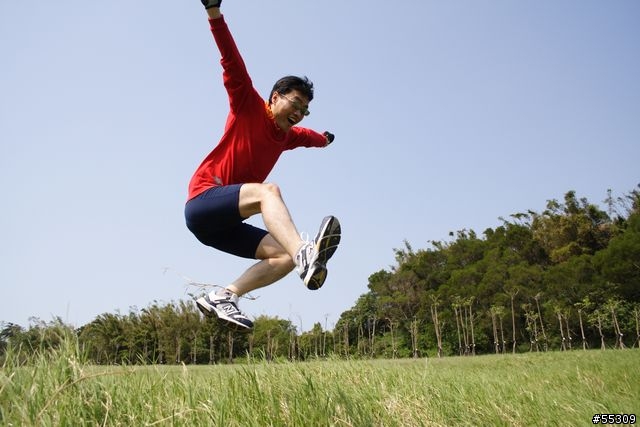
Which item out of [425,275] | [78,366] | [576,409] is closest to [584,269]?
[425,275]

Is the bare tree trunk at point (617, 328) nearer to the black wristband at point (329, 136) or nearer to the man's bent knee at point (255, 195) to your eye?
the black wristband at point (329, 136)

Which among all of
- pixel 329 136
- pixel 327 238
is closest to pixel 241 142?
pixel 327 238

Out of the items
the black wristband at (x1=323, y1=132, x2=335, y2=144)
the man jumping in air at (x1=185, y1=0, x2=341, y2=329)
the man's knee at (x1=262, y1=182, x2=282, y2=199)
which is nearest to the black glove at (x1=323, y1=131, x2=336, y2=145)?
the black wristband at (x1=323, y1=132, x2=335, y2=144)

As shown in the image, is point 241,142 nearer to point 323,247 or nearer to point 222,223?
point 222,223

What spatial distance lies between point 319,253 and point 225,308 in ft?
3.95

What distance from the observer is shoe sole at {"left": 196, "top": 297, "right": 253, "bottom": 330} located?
12.4 ft

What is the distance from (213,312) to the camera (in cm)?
400

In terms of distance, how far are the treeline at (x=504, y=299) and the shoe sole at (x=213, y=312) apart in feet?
108

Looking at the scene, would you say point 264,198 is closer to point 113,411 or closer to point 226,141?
point 226,141

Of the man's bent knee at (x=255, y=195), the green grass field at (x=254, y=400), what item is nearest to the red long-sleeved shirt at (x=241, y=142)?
the man's bent knee at (x=255, y=195)

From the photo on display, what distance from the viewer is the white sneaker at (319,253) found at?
121 inches

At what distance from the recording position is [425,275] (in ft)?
239

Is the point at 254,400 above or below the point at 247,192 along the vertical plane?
below

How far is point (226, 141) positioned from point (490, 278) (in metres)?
59.9
